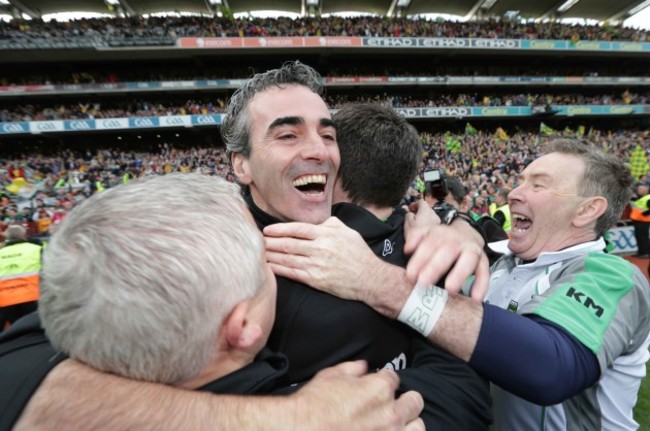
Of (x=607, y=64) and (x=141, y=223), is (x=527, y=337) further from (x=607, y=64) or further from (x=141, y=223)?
(x=607, y=64)

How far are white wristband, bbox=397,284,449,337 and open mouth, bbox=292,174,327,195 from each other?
63cm

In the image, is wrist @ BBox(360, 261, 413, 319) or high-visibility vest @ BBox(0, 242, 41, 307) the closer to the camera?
wrist @ BBox(360, 261, 413, 319)

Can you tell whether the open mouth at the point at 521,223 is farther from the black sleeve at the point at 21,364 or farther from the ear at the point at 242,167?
the black sleeve at the point at 21,364

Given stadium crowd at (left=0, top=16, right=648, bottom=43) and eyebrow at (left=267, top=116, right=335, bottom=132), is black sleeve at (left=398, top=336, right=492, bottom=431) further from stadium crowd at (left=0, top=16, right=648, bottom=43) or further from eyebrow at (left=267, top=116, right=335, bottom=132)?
stadium crowd at (left=0, top=16, right=648, bottom=43)

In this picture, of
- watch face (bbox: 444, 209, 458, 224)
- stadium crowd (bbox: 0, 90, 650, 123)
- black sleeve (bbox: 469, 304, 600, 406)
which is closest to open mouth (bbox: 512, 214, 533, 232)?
watch face (bbox: 444, 209, 458, 224)

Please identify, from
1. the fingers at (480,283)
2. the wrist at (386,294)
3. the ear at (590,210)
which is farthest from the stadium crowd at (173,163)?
the wrist at (386,294)

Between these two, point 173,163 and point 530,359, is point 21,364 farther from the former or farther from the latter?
point 173,163

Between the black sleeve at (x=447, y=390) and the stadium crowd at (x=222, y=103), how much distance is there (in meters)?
20.0

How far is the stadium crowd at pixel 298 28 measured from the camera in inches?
896

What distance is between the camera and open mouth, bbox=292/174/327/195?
1.50 metres

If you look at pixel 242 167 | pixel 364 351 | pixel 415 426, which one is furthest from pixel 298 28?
pixel 415 426

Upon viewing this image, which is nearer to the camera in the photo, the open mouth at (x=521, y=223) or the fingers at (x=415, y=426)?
the fingers at (x=415, y=426)

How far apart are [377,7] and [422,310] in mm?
35074

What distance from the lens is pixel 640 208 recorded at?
297 inches
